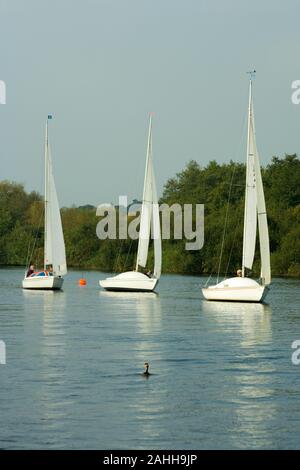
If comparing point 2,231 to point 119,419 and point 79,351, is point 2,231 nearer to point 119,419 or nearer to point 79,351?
point 79,351

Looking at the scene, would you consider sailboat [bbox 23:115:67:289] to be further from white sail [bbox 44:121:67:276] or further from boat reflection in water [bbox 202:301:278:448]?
boat reflection in water [bbox 202:301:278:448]

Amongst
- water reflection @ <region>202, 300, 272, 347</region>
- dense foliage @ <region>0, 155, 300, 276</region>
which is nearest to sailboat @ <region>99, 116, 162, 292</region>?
water reflection @ <region>202, 300, 272, 347</region>

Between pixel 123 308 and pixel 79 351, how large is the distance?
2118 centimetres

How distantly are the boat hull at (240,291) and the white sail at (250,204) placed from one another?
1118 mm

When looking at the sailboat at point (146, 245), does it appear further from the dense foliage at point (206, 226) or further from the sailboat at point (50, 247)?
the dense foliage at point (206, 226)

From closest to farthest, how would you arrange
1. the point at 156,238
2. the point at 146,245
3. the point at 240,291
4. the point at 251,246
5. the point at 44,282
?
1. the point at 240,291
2. the point at 251,246
3. the point at 156,238
4. the point at 146,245
5. the point at 44,282

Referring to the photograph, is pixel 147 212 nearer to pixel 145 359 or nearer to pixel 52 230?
pixel 52 230

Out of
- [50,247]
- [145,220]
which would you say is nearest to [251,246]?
[145,220]

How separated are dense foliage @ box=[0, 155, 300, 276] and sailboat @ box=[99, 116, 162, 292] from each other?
69.3 ft

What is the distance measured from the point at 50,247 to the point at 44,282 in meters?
2.44

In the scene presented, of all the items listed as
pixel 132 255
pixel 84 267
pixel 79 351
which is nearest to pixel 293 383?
pixel 79 351

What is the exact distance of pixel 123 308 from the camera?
57.1m

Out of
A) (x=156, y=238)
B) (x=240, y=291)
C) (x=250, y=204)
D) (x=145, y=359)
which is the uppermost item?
(x=250, y=204)

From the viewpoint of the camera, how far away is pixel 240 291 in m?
58.9
